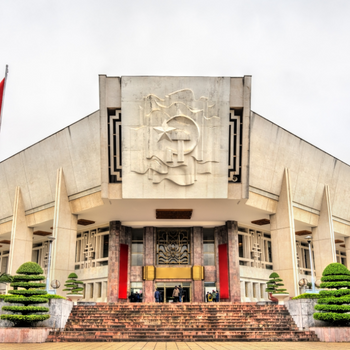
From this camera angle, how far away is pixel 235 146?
2277 cm

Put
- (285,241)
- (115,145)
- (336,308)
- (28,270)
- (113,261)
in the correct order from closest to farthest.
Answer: (336,308), (28,270), (115,145), (285,241), (113,261)

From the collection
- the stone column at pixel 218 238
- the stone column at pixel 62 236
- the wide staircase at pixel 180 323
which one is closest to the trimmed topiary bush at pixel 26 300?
the wide staircase at pixel 180 323

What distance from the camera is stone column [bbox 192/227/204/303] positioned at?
27.3 meters

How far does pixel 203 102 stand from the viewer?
22.0 m

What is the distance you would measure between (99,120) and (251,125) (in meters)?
8.51

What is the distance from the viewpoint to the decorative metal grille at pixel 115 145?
73.2 ft

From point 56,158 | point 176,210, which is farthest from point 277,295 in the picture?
point 56,158

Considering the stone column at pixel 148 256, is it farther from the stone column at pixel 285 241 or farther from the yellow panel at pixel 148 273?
the stone column at pixel 285 241

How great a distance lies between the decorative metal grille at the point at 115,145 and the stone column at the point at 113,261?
6016mm

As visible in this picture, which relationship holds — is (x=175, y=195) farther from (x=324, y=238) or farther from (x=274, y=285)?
(x=324, y=238)

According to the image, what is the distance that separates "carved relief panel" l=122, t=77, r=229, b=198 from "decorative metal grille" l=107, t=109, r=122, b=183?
1.45 feet

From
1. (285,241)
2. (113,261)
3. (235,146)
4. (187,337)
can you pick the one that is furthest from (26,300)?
(285,241)

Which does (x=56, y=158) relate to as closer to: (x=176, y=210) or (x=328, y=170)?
(x=176, y=210)

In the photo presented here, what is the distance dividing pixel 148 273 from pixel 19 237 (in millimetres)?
9088
